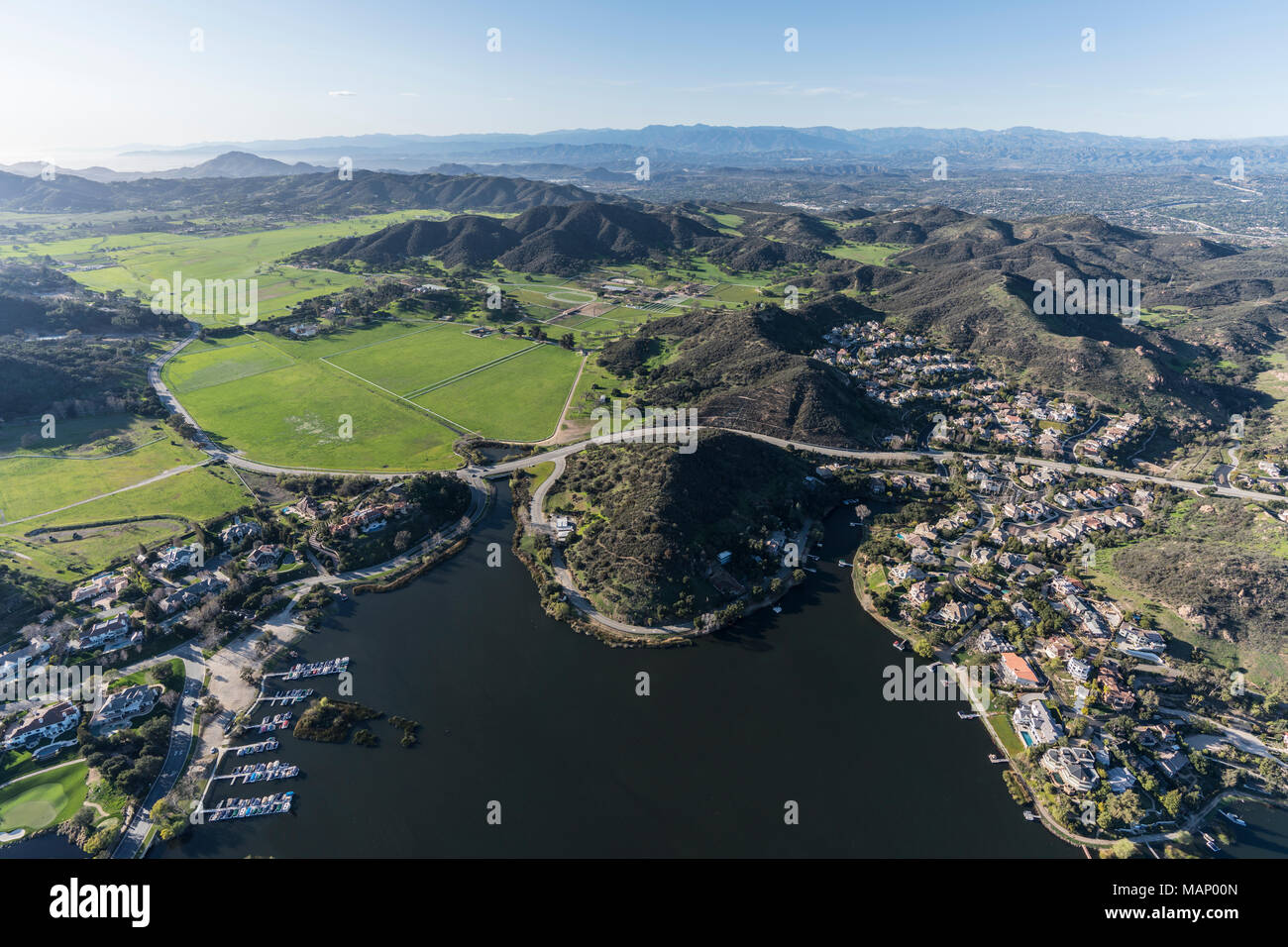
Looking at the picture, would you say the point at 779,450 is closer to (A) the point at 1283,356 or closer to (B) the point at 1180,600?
(B) the point at 1180,600

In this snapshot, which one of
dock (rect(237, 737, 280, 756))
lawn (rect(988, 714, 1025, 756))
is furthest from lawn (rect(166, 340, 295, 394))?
lawn (rect(988, 714, 1025, 756))

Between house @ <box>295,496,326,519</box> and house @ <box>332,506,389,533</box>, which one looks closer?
house @ <box>332,506,389,533</box>

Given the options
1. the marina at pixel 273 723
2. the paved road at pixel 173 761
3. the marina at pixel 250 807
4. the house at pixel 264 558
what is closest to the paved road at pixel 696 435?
the house at pixel 264 558

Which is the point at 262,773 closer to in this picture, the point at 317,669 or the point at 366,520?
the point at 317,669

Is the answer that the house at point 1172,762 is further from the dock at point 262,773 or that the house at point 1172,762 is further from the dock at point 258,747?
the dock at point 258,747

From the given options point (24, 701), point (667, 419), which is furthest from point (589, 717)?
point (667, 419)

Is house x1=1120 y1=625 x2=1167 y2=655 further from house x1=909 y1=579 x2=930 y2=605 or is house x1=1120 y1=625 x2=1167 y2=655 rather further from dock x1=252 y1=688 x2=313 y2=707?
dock x1=252 y1=688 x2=313 y2=707
